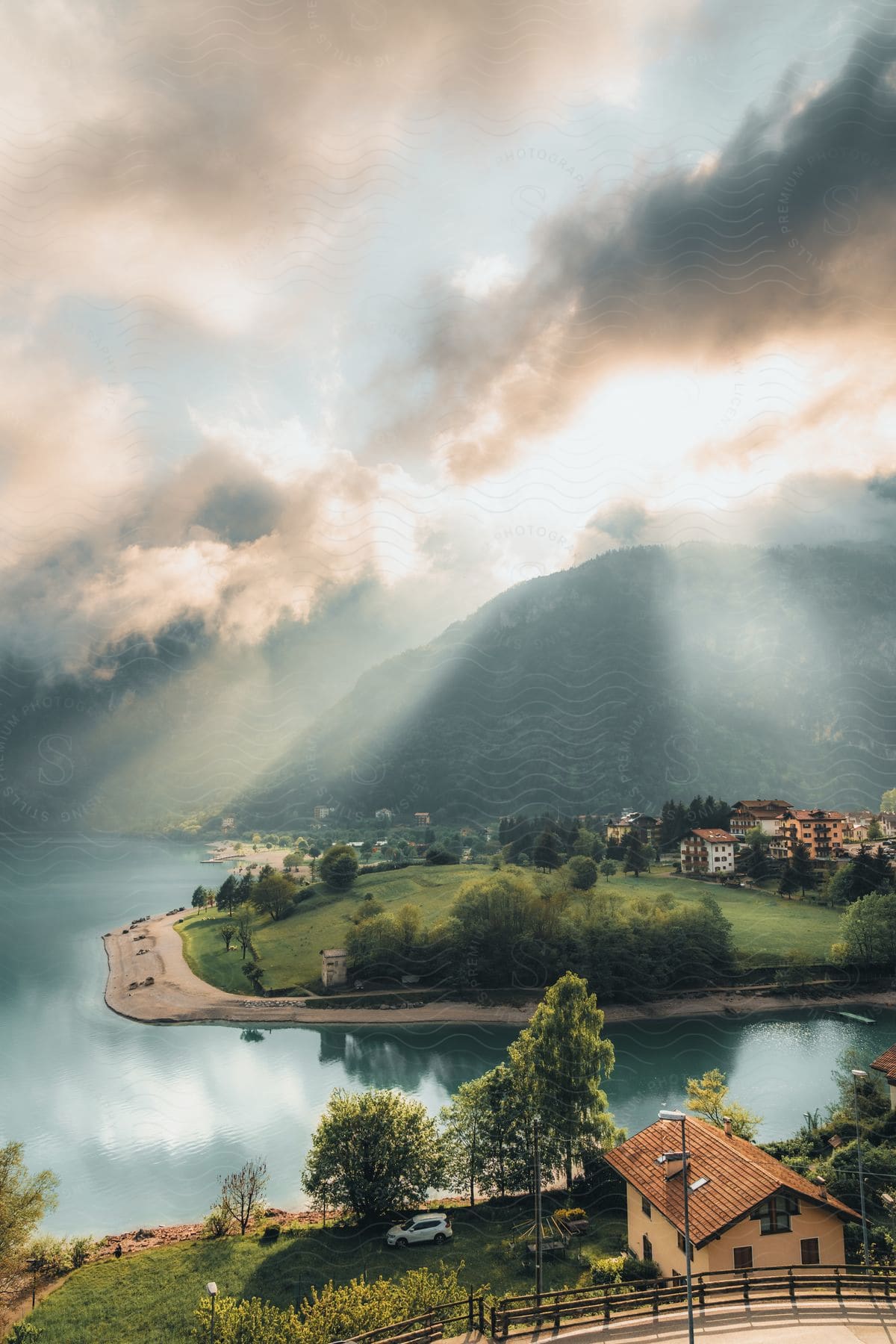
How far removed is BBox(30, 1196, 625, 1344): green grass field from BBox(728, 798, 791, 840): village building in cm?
2494

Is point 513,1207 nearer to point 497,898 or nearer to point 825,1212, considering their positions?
point 825,1212

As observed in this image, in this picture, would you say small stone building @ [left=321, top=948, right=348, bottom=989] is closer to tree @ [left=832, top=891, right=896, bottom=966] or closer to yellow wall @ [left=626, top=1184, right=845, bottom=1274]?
tree @ [left=832, top=891, right=896, bottom=966]

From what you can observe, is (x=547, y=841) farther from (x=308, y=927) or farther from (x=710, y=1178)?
(x=710, y=1178)

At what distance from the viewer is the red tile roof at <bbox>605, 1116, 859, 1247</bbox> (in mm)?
7316

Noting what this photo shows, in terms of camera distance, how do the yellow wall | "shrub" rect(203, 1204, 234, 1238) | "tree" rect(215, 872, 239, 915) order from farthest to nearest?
"tree" rect(215, 872, 239, 915)
"shrub" rect(203, 1204, 234, 1238)
the yellow wall

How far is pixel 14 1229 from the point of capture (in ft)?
35.0

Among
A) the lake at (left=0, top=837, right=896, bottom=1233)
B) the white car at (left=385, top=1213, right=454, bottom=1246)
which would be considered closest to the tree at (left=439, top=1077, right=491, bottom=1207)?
the white car at (left=385, top=1213, right=454, bottom=1246)

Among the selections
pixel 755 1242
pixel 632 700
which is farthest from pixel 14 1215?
pixel 632 700

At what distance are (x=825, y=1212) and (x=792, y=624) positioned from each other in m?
64.2

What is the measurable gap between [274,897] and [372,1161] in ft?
76.4

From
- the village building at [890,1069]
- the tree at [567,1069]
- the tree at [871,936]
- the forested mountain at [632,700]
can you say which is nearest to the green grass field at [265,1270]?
the tree at [567,1069]

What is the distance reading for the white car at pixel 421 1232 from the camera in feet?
33.6

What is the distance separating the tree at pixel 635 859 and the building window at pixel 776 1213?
25006mm

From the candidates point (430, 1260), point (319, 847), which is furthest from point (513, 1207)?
point (319, 847)
